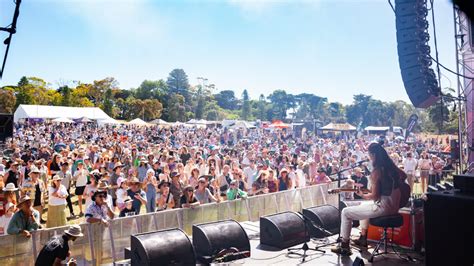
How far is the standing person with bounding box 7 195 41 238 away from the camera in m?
5.60

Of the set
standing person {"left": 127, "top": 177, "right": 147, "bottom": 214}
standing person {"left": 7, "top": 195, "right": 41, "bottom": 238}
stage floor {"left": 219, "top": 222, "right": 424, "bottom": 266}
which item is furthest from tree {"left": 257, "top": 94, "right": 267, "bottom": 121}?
standing person {"left": 7, "top": 195, "right": 41, "bottom": 238}

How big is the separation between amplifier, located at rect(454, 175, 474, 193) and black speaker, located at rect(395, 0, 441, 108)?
4.65 metres

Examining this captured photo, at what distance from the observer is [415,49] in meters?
8.29

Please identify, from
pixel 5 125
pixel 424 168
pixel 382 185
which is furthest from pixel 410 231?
pixel 424 168

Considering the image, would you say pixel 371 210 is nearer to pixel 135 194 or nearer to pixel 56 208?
pixel 135 194

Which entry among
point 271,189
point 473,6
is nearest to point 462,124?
point 271,189

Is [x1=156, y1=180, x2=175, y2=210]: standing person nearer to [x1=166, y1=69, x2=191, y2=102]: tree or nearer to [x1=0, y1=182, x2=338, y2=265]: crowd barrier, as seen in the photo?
[x1=0, y1=182, x2=338, y2=265]: crowd barrier

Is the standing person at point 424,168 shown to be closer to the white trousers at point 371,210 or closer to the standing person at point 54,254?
the white trousers at point 371,210

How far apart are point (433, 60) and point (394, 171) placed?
405 cm

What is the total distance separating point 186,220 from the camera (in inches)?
292

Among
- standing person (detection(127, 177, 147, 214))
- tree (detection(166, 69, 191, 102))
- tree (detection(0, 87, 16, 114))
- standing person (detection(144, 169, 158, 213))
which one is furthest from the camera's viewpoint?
tree (detection(166, 69, 191, 102))

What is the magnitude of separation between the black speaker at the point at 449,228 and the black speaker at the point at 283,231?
8.15ft

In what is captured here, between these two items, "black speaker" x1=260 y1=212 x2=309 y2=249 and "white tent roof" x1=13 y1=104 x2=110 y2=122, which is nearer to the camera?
"black speaker" x1=260 y1=212 x2=309 y2=249

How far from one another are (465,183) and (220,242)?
127 inches
